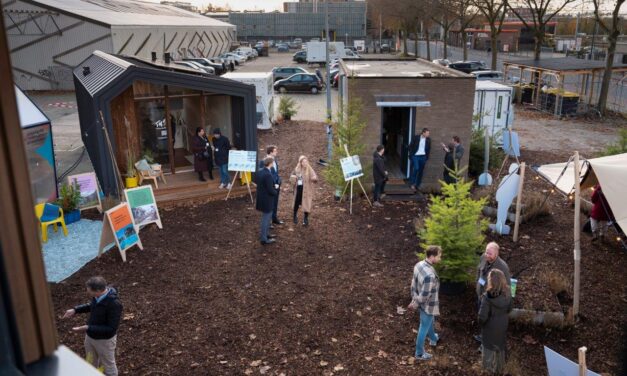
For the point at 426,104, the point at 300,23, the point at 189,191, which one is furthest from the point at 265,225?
the point at 300,23

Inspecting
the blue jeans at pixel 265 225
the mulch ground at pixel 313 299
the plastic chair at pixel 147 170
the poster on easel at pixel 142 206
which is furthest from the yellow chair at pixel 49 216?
the blue jeans at pixel 265 225

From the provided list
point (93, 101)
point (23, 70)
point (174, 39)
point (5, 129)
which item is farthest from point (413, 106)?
point (174, 39)

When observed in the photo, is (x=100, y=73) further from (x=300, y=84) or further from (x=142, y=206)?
(x=300, y=84)

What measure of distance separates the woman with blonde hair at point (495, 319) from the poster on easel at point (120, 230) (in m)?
6.87

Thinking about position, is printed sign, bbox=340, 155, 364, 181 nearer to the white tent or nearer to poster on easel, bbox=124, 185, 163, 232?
poster on easel, bbox=124, 185, 163, 232

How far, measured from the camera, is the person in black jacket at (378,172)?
13.3 metres

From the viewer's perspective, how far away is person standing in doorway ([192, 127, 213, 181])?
46.5 ft

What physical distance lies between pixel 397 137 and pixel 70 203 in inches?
436

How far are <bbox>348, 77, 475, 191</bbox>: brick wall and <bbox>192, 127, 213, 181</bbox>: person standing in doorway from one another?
13.4 ft

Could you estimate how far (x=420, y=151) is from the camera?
14.4 m

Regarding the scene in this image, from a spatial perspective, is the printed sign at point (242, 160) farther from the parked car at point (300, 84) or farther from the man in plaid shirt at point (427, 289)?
the parked car at point (300, 84)

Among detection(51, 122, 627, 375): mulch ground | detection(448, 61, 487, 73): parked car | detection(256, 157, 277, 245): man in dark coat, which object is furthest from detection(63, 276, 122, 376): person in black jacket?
detection(448, 61, 487, 73): parked car

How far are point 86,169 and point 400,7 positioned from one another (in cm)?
4200

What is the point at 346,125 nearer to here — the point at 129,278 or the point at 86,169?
the point at 129,278
